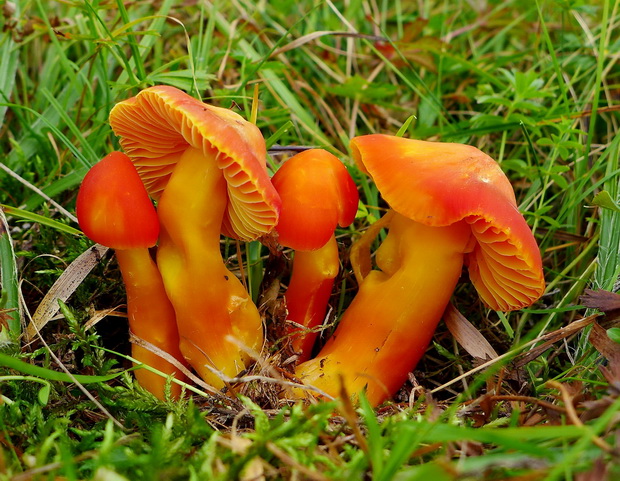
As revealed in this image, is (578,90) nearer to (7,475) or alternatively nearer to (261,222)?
(261,222)

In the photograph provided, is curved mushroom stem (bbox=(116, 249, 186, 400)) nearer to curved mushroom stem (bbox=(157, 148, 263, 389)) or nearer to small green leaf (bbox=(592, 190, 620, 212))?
curved mushroom stem (bbox=(157, 148, 263, 389))

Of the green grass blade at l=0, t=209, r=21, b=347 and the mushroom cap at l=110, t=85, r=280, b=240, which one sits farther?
the green grass blade at l=0, t=209, r=21, b=347

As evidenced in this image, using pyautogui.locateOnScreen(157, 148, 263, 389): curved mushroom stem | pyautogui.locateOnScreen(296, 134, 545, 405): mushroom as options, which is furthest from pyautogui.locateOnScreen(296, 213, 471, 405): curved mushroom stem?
pyautogui.locateOnScreen(157, 148, 263, 389): curved mushroom stem

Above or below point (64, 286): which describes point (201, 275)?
below

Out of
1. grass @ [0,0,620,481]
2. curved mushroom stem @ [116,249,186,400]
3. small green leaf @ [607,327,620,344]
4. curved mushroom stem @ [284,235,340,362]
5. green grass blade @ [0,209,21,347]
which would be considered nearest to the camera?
grass @ [0,0,620,481]

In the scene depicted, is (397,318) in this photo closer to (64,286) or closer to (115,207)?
(115,207)

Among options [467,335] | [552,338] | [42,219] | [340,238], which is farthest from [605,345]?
[42,219]
